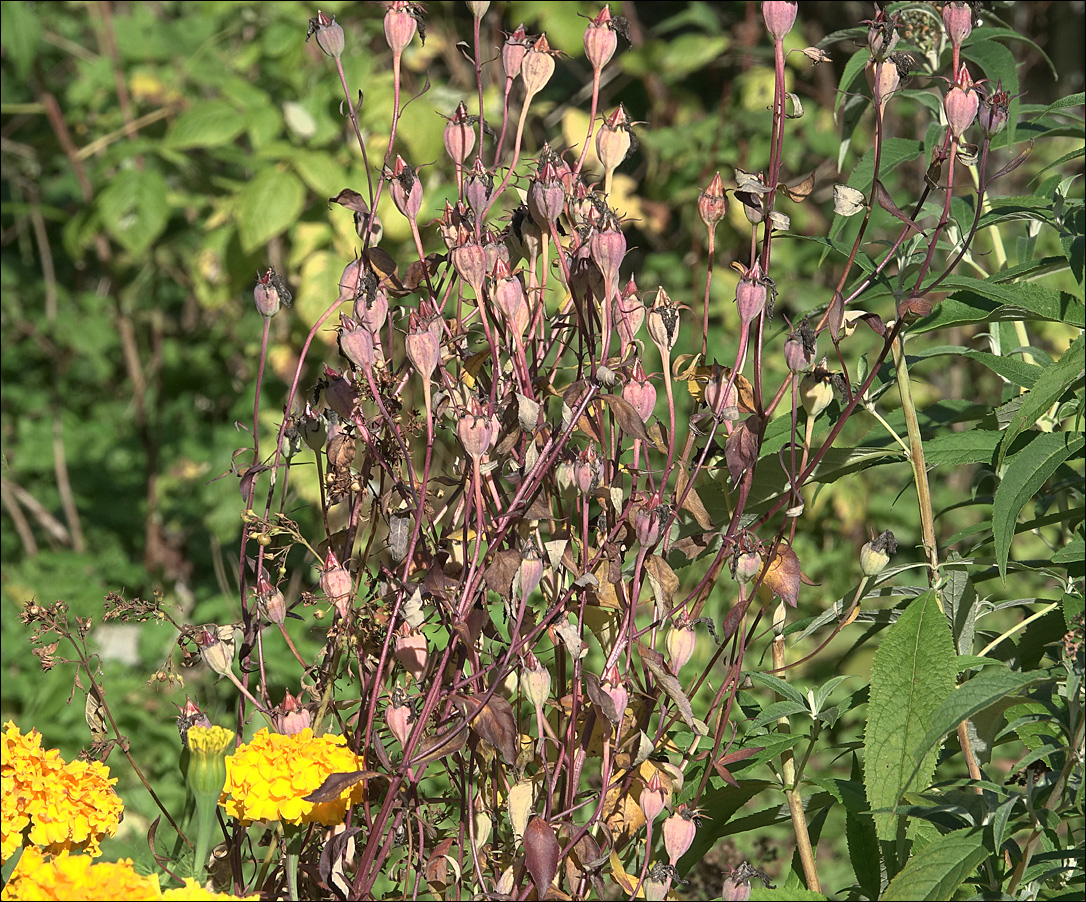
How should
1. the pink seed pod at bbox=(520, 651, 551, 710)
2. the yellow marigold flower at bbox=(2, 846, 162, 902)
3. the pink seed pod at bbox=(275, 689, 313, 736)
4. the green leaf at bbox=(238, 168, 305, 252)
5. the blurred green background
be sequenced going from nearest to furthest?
the yellow marigold flower at bbox=(2, 846, 162, 902) < the pink seed pod at bbox=(520, 651, 551, 710) < the pink seed pod at bbox=(275, 689, 313, 736) < the green leaf at bbox=(238, 168, 305, 252) < the blurred green background

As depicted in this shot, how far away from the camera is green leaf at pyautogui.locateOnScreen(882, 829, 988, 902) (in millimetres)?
823

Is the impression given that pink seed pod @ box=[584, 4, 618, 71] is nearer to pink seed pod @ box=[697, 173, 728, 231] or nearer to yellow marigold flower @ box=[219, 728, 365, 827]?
pink seed pod @ box=[697, 173, 728, 231]

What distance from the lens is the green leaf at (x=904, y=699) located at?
0.90 meters

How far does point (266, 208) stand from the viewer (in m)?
2.46

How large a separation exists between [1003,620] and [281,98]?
224cm

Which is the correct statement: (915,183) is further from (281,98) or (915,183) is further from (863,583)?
(863,583)

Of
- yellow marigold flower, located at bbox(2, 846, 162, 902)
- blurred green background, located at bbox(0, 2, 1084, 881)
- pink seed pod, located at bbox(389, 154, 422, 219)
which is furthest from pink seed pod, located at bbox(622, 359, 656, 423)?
blurred green background, located at bbox(0, 2, 1084, 881)

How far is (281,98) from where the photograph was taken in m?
Result: 2.78

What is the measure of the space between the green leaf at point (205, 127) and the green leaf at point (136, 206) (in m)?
0.13

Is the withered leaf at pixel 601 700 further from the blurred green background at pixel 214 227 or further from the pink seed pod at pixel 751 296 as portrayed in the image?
the blurred green background at pixel 214 227

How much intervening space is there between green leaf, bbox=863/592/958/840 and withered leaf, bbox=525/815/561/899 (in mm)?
254

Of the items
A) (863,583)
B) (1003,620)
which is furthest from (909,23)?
(1003,620)

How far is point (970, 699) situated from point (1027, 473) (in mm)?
230

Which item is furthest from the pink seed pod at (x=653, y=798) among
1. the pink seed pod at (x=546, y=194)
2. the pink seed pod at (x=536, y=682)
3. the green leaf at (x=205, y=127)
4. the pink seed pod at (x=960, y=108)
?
the green leaf at (x=205, y=127)
